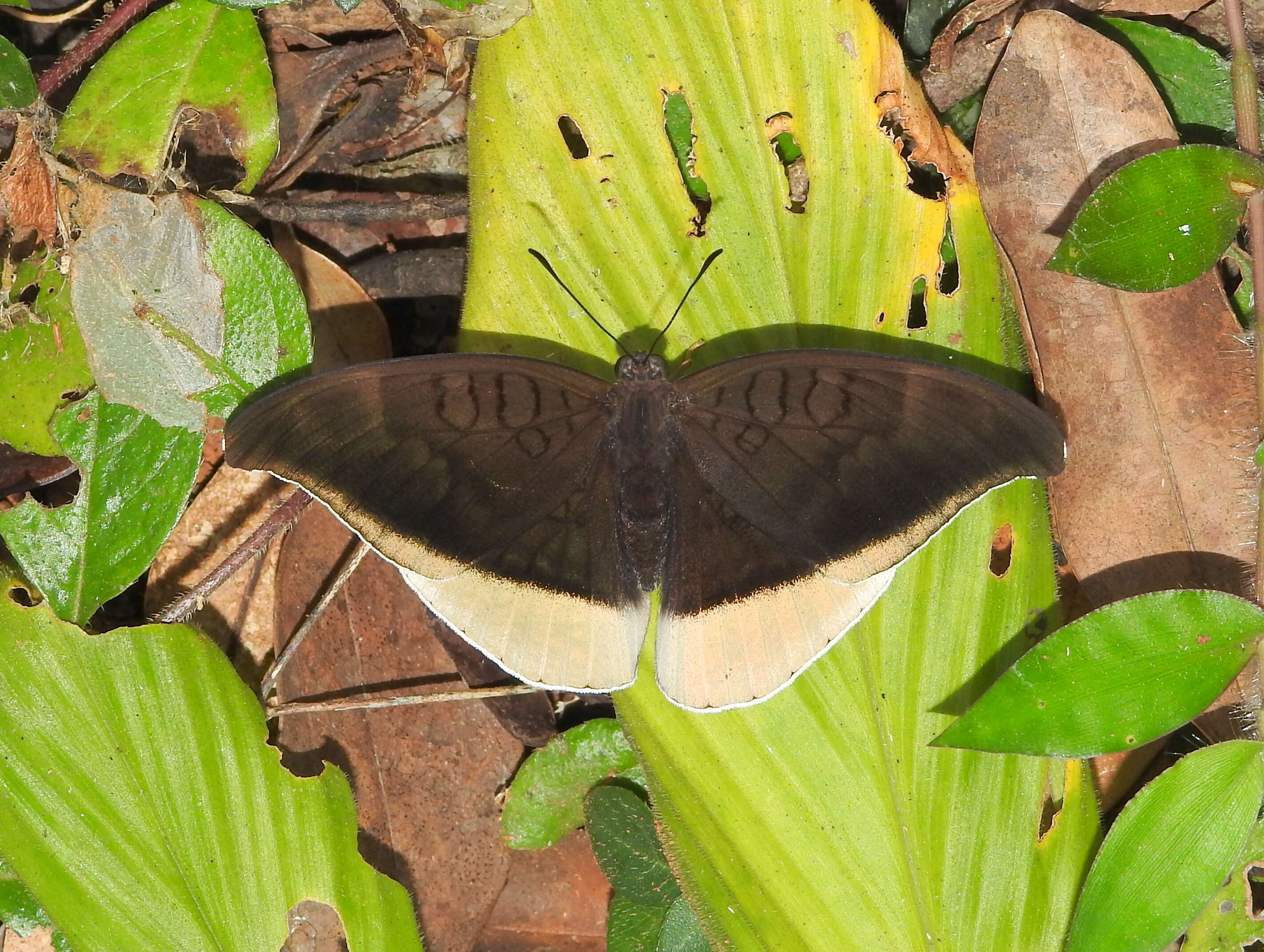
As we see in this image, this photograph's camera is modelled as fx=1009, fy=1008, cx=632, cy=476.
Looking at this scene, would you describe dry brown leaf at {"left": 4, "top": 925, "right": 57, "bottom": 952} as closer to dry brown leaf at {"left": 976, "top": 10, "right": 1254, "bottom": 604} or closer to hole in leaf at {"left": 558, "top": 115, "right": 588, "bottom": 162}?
hole in leaf at {"left": 558, "top": 115, "right": 588, "bottom": 162}

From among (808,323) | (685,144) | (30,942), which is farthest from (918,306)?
(30,942)

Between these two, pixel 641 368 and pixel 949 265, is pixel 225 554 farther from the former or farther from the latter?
pixel 949 265

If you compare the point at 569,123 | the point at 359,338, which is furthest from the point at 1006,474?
the point at 359,338

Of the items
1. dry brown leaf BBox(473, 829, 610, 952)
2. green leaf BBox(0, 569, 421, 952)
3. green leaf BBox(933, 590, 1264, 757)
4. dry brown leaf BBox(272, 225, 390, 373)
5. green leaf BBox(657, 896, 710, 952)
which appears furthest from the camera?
dry brown leaf BBox(473, 829, 610, 952)

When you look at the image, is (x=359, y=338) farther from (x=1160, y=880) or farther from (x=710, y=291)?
(x=1160, y=880)

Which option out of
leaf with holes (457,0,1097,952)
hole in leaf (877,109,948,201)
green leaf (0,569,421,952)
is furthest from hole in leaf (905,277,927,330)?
green leaf (0,569,421,952)

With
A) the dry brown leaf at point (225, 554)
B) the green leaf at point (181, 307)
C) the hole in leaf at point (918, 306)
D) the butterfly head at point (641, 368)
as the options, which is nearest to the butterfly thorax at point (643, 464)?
the butterfly head at point (641, 368)

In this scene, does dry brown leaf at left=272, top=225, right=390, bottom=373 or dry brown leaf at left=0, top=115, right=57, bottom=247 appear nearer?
dry brown leaf at left=0, top=115, right=57, bottom=247
